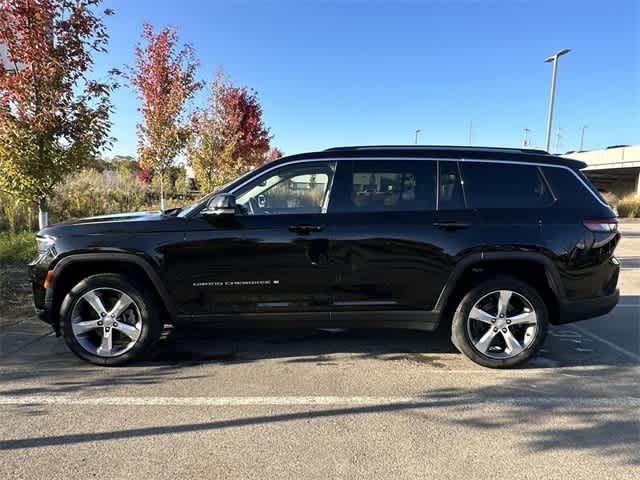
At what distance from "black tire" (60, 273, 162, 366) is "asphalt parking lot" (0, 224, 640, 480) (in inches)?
5.2

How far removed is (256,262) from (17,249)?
21.7 ft

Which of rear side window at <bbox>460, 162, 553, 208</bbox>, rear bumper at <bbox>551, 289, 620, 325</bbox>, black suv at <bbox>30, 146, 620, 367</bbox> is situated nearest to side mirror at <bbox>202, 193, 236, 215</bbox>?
black suv at <bbox>30, 146, 620, 367</bbox>

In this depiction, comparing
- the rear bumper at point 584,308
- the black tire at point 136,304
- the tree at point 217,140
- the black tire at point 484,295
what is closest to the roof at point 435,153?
the black tire at point 484,295

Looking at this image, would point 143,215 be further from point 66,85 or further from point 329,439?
point 66,85

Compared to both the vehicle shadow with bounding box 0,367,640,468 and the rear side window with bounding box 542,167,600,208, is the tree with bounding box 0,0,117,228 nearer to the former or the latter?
the vehicle shadow with bounding box 0,367,640,468

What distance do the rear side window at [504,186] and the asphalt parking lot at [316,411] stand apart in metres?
1.58

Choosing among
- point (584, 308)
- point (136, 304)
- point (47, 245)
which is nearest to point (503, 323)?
point (584, 308)

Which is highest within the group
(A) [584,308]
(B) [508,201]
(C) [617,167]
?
(C) [617,167]

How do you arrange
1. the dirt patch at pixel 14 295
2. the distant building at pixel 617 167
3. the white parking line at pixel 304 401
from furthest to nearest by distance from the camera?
the distant building at pixel 617 167 → the dirt patch at pixel 14 295 → the white parking line at pixel 304 401

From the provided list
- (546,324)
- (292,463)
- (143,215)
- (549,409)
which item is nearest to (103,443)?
(292,463)

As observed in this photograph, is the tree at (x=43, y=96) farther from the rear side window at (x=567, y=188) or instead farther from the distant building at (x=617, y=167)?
Answer: the distant building at (x=617, y=167)

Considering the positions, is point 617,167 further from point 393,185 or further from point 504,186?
A: point 393,185

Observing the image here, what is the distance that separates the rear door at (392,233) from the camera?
380cm

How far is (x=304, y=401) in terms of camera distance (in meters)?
3.29
